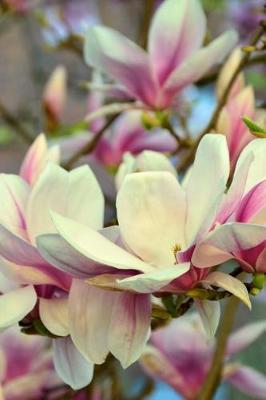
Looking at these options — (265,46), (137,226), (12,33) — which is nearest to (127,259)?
(137,226)

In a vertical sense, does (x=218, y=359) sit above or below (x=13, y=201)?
below

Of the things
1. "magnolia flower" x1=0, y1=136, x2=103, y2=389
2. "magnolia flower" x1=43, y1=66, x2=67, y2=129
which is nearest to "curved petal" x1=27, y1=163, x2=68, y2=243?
"magnolia flower" x1=0, y1=136, x2=103, y2=389

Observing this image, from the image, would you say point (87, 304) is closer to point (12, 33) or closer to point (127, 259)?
point (127, 259)

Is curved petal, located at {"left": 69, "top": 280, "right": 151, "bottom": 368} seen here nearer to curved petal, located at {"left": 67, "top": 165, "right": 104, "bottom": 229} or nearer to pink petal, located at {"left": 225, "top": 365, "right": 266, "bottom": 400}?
curved petal, located at {"left": 67, "top": 165, "right": 104, "bottom": 229}

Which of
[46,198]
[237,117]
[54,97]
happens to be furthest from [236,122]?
[54,97]

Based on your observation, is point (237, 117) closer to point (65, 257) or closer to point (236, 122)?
point (236, 122)

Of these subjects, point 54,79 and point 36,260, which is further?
point 54,79
